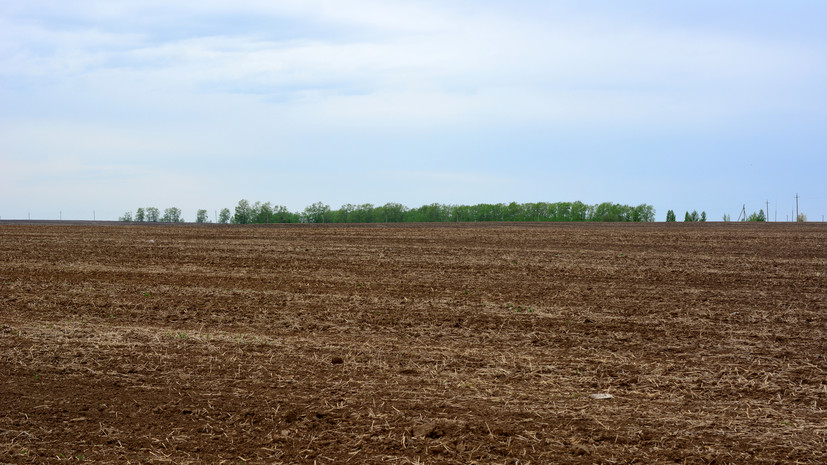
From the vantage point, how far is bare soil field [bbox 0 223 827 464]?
18.0 feet

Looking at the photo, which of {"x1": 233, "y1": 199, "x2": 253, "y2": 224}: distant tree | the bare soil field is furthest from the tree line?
the bare soil field

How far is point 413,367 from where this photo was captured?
766cm

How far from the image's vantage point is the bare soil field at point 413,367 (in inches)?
215

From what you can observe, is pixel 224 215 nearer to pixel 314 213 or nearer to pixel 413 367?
pixel 314 213

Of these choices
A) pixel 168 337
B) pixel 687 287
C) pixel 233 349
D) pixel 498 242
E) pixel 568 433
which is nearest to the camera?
pixel 568 433

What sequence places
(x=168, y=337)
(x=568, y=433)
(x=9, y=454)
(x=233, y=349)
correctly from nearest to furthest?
(x=9, y=454)
(x=568, y=433)
(x=233, y=349)
(x=168, y=337)

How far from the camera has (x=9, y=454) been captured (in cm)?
527

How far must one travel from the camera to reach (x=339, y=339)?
9.29m

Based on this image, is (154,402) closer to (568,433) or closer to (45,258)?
(568,433)

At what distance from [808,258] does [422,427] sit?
19812 millimetres

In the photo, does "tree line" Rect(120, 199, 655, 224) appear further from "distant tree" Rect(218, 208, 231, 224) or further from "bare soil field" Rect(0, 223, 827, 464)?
"bare soil field" Rect(0, 223, 827, 464)

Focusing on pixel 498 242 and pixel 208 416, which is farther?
pixel 498 242

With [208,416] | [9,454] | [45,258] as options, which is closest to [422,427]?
[208,416]

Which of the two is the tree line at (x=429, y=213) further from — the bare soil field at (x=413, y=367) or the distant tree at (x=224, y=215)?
the bare soil field at (x=413, y=367)
